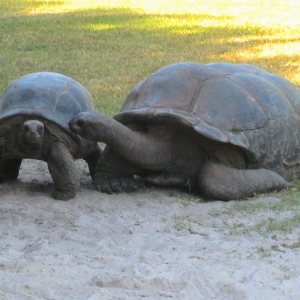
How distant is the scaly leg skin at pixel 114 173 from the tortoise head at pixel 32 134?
0.67m

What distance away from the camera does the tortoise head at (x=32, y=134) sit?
5.46m

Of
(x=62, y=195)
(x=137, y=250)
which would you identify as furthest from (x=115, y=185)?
(x=137, y=250)

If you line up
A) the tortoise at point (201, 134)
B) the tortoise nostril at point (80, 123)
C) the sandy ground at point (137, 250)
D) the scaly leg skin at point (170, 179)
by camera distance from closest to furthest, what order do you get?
the sandy ground at point (137, 250), the tortoise nostril at point (80, 123), the tortoise at point (201, 134), the scaly leg skin at point (170, 179)

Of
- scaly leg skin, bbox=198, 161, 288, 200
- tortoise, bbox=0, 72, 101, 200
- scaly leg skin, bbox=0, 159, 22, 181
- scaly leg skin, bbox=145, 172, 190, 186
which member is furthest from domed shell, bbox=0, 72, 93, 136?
scaly leg skin, bbox=198, 161, 288, 200

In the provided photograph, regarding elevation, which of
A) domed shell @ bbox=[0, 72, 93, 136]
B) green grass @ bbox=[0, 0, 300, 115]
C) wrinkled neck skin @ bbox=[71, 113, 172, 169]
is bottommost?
green grass @ bbox=[0, 0, 300, 115]

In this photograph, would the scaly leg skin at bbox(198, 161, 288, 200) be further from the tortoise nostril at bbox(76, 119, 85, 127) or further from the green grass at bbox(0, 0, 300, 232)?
the green grass at bbox(0, 0, 300, 232)

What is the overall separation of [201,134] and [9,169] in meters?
1.73

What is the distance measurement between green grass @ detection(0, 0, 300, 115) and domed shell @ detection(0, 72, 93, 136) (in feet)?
8.55

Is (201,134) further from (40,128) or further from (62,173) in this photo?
(40,128)

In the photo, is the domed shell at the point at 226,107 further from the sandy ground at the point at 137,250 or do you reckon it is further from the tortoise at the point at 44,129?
the sandy ground at the point at 137,250

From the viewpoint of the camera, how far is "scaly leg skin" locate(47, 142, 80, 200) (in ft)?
18.7

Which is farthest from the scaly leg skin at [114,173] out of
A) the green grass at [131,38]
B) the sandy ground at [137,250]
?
the green grass at [131,38]

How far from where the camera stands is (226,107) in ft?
19.3

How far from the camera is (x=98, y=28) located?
52.0 feet
